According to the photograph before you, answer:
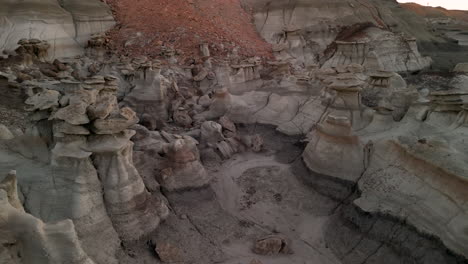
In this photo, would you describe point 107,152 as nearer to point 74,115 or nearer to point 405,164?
point 74,115

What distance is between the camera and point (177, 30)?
17.3 meters

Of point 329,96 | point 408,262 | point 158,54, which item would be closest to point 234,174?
point 329,96

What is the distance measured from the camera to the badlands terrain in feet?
16.9

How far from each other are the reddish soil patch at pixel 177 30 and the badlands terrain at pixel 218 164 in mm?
958

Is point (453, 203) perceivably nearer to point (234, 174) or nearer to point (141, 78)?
point (234, 174)

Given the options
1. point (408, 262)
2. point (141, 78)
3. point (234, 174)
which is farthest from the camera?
point (141, 78)

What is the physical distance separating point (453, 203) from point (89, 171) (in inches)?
220

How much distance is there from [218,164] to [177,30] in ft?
33.4

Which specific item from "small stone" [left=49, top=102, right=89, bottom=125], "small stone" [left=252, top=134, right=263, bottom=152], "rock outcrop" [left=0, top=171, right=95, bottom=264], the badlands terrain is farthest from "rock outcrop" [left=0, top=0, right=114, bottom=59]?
"rock outcrop" [left=0, top=171, right=95, bottom=264]

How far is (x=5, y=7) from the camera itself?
51.9 ft

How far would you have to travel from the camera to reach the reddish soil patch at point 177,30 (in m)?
16.4

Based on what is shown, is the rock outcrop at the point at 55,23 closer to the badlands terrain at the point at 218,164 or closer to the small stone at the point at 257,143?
the badlands terrain at the point at 218,164

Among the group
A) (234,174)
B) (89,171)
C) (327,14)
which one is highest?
(327,14)

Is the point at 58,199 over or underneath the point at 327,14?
underneath
